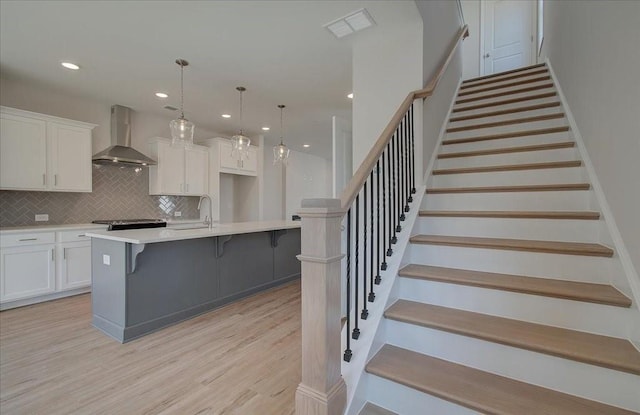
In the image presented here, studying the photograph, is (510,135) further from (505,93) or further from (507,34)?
(507,34)

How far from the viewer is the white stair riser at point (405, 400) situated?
1308 millimetres

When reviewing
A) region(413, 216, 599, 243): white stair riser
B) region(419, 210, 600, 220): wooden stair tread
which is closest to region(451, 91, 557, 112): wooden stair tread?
region(419, 210, 600, 220): wooden stair tread

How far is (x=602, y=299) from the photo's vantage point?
4.55ft

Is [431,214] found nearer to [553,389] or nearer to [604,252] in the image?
[604,252]

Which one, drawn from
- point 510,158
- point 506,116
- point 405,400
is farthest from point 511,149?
point 405,400

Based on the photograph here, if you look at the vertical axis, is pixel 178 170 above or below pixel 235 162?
below

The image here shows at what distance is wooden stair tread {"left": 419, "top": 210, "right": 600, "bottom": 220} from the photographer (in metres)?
1.85

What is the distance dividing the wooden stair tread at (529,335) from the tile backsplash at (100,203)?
16.2 ft

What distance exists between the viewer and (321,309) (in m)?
1.26

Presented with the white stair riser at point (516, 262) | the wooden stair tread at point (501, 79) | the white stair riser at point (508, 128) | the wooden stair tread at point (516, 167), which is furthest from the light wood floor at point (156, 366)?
the wooden stair tread at point (501, 79)

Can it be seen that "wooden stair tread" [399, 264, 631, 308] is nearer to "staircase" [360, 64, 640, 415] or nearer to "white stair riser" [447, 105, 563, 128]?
"staircase" [360, 64, 640, 415]

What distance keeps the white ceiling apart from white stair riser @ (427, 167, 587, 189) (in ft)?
4.97

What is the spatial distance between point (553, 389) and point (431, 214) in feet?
4.10

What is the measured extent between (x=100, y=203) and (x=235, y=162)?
2424mm
